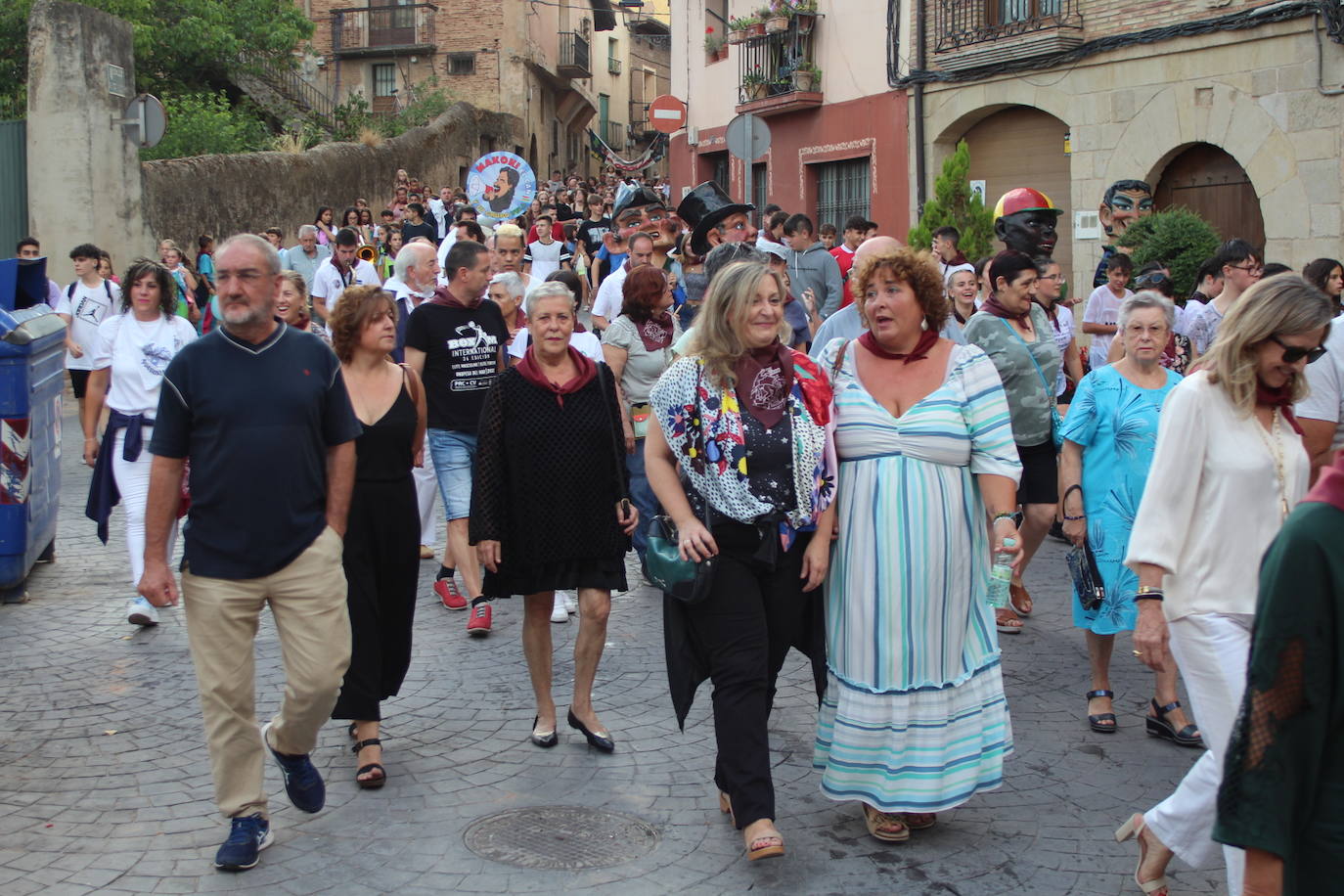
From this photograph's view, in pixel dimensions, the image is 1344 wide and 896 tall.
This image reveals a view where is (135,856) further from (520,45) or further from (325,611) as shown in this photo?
(520,45)

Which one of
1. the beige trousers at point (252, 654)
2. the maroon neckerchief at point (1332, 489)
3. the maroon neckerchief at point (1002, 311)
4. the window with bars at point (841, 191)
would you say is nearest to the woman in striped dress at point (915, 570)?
the beige trousers at point (252, 654)

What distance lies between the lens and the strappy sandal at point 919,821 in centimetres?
468

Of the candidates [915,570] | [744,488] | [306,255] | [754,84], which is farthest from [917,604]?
[754,84]

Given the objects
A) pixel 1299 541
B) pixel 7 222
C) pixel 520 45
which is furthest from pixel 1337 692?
pixel 520 45

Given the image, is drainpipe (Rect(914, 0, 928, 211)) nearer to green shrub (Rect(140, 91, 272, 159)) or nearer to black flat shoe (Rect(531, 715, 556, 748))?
green shrub (Rect(140, 91, 272, 159))

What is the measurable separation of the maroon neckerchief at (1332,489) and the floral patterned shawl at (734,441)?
2308 millimetres

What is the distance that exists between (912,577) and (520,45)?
148ft

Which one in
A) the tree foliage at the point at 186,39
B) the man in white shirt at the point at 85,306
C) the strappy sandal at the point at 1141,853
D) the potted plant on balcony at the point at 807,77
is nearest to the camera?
the strappy sandal at the point at 1141,853

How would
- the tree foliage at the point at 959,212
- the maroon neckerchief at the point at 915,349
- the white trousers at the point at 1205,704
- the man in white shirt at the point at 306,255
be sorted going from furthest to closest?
the tree foliage at the point at 959,212
the man in white shirt at the point at 306,255
the maroon neckerchief at the point at 915,349
the white trousers at the point at 1205,704

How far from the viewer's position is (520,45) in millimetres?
47125

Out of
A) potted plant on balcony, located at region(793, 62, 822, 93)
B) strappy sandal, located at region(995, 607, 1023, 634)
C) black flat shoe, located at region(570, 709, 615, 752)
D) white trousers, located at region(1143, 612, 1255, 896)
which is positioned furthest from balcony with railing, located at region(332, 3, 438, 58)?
white trousers, located at region(1143, 612, 1255, 896)

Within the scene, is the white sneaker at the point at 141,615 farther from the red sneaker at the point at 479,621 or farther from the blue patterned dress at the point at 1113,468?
the blue patterned dress at the point at 1113,468

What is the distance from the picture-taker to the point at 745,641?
14.8 feet

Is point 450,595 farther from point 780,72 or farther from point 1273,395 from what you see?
point 780,72
